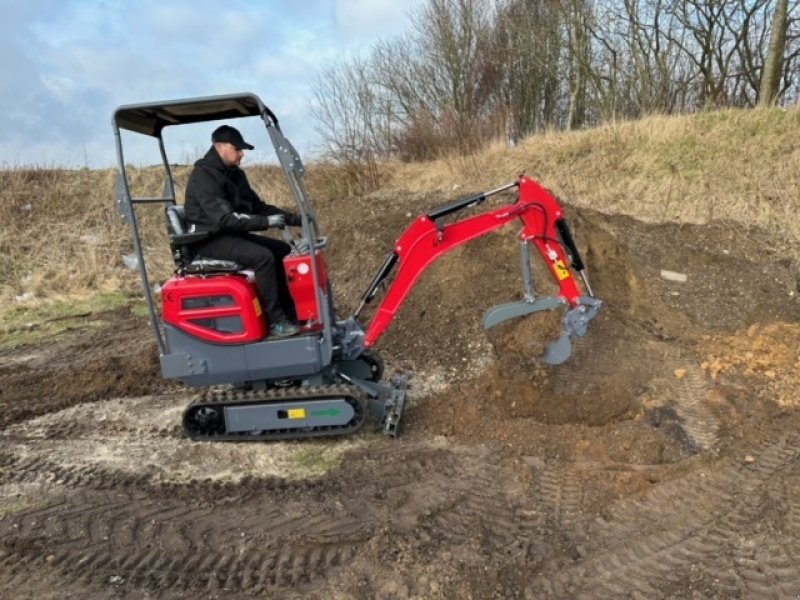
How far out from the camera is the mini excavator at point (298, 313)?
15.1ft

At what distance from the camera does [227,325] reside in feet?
15.3

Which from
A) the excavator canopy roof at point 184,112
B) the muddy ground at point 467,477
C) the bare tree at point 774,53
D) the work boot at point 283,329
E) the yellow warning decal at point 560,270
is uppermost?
the bare tree at point 774,53

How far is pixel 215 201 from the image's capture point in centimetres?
446

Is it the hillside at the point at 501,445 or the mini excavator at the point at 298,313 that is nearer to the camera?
the hillside at the point at 501,445

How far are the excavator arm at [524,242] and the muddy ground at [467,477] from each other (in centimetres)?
88

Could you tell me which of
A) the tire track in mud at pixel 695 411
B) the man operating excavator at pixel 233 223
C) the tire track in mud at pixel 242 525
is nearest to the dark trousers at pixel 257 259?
the man operating excavator at pixel 233 223

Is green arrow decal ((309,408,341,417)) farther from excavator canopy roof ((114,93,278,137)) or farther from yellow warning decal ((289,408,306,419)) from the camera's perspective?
excavator canopy roof ((114,93,278,137))

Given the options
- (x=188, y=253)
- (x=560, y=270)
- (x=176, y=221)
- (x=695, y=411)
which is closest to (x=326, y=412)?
(x=188, y=253)

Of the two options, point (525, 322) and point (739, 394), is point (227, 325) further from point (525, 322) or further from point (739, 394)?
point (739, 394)

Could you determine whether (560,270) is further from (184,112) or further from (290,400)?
(184,112)

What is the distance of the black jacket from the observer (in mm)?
4402

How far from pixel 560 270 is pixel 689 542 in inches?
82.2

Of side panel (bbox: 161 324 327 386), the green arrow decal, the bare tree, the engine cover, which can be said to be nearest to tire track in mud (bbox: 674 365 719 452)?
the green arrow decal

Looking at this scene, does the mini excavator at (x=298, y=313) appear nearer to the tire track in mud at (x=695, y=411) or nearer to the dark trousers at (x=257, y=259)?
the dark trousers at (x=257, y=259)
